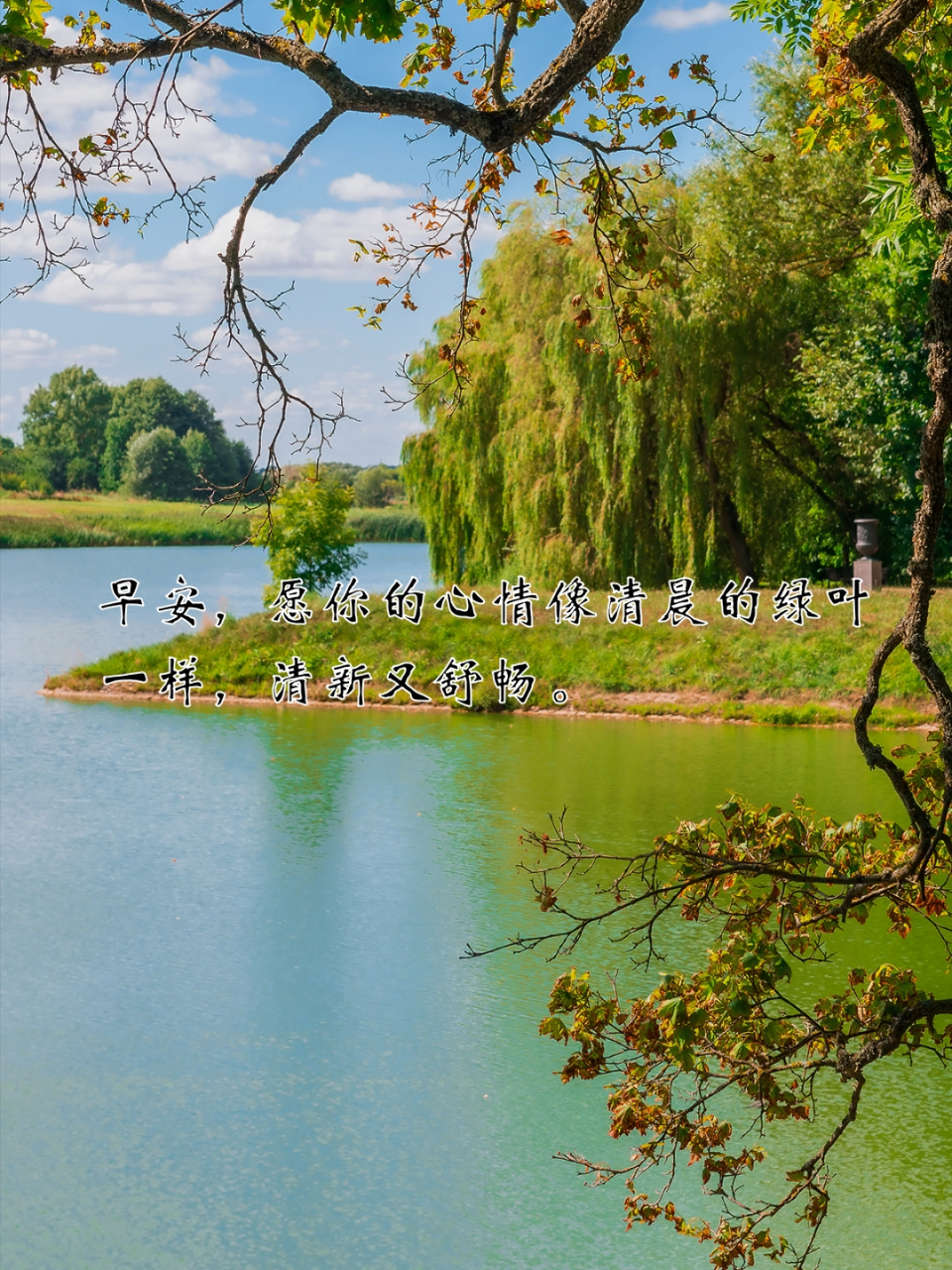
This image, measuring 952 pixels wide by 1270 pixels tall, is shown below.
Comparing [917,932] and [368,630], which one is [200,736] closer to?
[368,630]

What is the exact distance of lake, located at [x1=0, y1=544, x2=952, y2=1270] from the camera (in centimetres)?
467

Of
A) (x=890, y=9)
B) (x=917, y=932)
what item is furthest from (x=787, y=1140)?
(x=890, y=9)

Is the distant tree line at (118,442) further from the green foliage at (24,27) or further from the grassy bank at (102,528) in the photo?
the green foliage at (24,27)

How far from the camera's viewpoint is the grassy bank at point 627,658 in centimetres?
1377

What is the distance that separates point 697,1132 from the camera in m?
2.47

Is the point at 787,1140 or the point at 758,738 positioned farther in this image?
the point at 758,738

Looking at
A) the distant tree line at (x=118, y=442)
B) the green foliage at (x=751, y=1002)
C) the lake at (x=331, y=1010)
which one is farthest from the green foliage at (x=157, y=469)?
the green foliage at (x=751, y=1002)

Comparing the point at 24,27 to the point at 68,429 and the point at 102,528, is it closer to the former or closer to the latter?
the point at 102,528

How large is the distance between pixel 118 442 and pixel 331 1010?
4869 cm

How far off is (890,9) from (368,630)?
44.3 feet

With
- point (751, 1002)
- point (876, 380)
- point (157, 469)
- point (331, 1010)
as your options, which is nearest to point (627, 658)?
point (876, 380)

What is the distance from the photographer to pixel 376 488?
3881cm

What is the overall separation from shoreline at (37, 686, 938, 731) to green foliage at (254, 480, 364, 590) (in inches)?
82.4

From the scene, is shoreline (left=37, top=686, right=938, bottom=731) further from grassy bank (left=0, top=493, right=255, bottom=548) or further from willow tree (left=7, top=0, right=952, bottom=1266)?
grassy bank (left=0, top=493, right=255, bottom=548)
